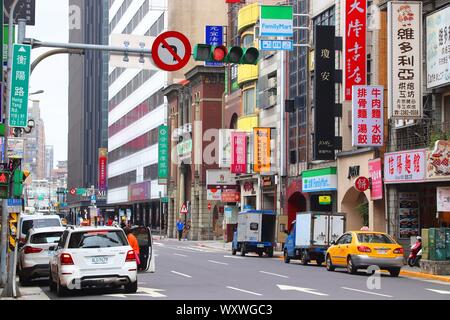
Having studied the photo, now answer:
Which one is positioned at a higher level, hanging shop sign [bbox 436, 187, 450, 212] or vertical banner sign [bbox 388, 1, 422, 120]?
vertical banner sign [bbox 388, 1, 422, 120]

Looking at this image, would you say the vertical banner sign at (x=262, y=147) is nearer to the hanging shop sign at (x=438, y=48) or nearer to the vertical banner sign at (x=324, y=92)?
the vertical banner sign at (x=324, y=92)

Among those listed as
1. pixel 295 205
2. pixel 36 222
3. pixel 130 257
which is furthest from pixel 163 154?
pixel 130 257

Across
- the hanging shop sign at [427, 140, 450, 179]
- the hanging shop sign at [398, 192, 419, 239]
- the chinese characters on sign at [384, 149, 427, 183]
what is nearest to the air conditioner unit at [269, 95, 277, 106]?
the chinese characters on sign at [384, 149, 427, 183]

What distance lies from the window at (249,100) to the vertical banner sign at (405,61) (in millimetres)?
27765

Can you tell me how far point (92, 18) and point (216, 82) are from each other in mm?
94813

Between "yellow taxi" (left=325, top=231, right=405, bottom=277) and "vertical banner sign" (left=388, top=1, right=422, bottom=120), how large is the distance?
6.95m

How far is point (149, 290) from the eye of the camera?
23922 millimetres

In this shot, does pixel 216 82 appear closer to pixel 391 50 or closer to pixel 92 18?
pixel 391 50

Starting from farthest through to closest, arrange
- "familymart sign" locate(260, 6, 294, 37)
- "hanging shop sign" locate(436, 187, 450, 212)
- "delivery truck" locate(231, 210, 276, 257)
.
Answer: "delivery truck" locate(231, 210, 276, 257)
"familymart sign" locate(260, 6, 294, 37)
"hanging shop sign" locate(436, 187, 450, 212)

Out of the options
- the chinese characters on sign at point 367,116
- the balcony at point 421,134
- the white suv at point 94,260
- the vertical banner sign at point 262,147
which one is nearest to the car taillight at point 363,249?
the balcony at point 421,134

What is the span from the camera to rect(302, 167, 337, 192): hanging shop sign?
49500 mm

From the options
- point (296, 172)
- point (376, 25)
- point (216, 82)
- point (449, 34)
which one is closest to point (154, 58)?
point (449, 34)

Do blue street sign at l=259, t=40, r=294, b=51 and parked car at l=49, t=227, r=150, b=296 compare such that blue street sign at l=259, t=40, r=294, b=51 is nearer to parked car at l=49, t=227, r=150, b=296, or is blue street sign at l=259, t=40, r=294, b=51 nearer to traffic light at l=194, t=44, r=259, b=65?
parked car at l=49, t=227, r=150, b=296
